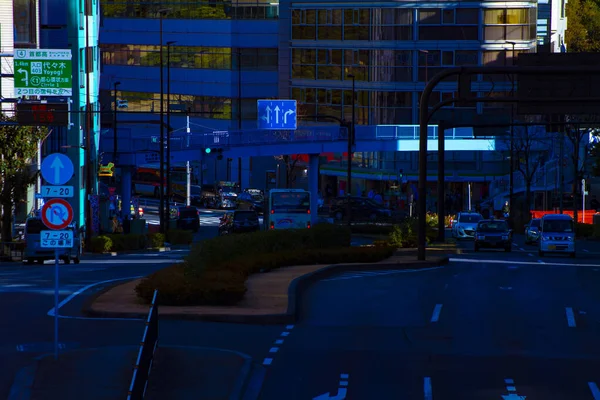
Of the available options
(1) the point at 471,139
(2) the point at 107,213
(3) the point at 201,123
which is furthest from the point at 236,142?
(3) the point at 201,123

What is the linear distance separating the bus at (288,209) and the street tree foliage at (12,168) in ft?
48.0

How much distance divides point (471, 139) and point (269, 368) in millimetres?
65813

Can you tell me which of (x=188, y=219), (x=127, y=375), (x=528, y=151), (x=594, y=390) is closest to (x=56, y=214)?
(x=127, y=375)

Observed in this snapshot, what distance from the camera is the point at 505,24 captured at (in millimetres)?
91688

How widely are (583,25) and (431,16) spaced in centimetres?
4466

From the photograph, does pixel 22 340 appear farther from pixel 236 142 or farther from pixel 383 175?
pixel 383 175

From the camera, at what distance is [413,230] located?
51375 millimetres

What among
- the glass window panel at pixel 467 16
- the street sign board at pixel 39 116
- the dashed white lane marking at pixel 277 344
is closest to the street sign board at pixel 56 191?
the dashed white lane marking at pixel 277 344

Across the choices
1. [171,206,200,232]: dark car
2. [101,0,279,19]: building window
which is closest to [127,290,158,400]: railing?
[171,206,200,232]: dark car

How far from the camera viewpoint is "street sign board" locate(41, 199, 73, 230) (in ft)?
58.5

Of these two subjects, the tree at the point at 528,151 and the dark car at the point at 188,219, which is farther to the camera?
the tree at the point at 528,151

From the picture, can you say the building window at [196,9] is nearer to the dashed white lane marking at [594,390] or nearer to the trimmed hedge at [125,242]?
the trimmed hedge at [125,242]

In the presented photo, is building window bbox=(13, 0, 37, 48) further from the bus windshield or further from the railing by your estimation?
the railing

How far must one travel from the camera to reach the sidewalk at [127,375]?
1477cm
